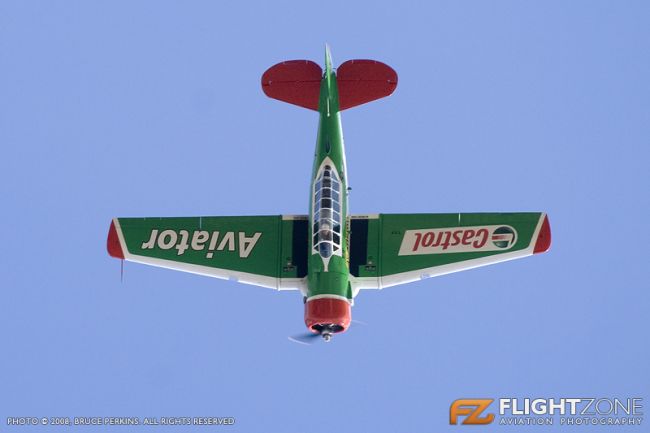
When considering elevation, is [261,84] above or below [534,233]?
above

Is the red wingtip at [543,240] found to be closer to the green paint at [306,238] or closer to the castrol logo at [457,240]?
the green paint at [306,238]

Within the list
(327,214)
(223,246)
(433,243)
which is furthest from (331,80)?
(223,246)

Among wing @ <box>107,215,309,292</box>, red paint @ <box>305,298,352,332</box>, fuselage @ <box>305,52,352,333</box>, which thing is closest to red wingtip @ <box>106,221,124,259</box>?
wing @ <box>107,215,309,292</box>

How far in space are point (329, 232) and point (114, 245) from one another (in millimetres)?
7583

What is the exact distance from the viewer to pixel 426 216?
4725cm

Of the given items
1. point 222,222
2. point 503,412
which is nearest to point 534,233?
point 503,412

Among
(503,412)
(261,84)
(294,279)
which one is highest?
(261,84)

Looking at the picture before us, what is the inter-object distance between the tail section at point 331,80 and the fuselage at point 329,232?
709 millimetres

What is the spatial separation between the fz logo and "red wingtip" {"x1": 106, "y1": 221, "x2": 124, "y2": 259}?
40.1 ft

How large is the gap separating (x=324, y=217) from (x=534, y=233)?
7.26 metres

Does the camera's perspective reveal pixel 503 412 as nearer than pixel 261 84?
Yes

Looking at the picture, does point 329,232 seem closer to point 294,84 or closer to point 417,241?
point 417,241

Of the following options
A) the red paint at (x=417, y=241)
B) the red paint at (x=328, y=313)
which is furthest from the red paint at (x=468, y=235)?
the red paint at (x=328, y=313)

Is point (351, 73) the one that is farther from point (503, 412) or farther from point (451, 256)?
point (503, 412)
